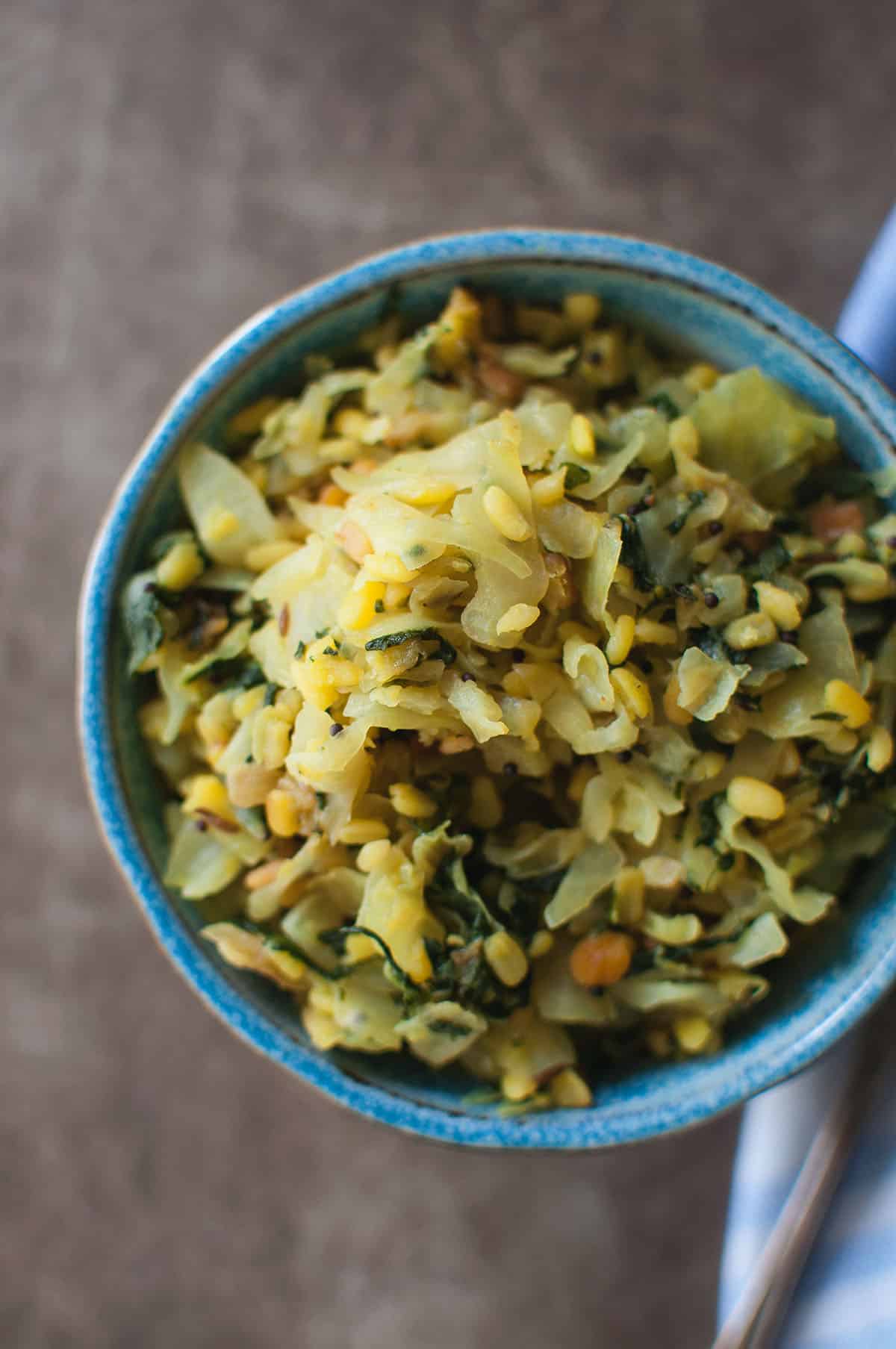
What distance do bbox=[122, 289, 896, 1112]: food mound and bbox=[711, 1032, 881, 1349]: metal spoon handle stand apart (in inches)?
20.5

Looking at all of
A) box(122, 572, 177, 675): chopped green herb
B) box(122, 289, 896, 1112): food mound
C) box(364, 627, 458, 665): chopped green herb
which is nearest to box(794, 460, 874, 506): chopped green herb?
box(122, 289, 896, 1112): food mound

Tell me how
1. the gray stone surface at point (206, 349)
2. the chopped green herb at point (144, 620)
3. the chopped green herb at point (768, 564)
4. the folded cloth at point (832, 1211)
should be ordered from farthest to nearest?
the gray stone surface at point (206, 349) < the folded cloth at point (832, 1211) < the chopped green herb at point (144, 620) < the chopped green herb at point (768, 564)

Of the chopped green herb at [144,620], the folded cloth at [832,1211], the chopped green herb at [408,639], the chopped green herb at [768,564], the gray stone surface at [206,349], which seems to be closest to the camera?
the chopped green herb at [408,639]

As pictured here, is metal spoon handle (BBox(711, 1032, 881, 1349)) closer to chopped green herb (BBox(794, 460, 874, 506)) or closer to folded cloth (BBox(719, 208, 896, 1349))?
folded cloth (BBox(719, 208, 896, 1349))

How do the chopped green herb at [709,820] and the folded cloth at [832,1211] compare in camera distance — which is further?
the folded cloth at [832,1211]

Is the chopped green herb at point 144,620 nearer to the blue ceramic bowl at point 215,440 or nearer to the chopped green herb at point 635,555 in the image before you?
the blue ceramic bowl at point 215,440

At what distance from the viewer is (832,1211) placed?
2.43 m

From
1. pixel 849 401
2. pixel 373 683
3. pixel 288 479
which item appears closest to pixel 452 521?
pixel 373 683

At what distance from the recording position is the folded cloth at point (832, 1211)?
7.59 ft

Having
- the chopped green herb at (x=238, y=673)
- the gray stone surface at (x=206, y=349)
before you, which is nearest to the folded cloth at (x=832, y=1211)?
the gray stone surface at (x=206, y=349)

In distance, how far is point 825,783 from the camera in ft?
6.22

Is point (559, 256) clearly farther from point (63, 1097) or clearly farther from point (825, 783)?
point (63, 1097)

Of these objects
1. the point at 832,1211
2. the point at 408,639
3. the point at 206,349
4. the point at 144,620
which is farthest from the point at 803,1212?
the point at 206,349

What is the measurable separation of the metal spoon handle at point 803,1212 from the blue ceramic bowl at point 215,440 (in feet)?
1.64
